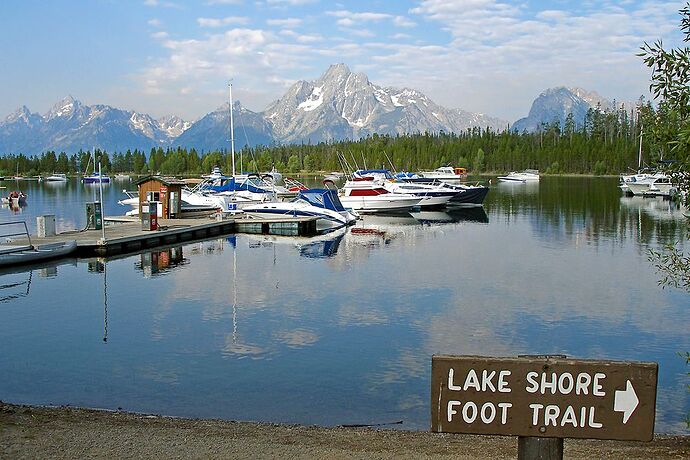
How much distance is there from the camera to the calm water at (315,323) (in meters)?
12.7

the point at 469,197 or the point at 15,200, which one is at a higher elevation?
the point at 469,197

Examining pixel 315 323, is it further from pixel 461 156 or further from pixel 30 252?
pixel 461 156

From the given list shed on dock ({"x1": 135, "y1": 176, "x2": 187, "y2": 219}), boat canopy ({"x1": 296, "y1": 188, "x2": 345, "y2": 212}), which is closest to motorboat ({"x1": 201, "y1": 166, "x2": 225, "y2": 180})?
shed on dock ({"x1": 135, "y1": 176, "x2": 187, "y2": 219})

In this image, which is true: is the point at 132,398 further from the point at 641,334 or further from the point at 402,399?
the point at 641,334

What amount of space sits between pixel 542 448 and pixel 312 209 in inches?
1618

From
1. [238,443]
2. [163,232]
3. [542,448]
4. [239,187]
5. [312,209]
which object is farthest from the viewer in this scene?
[239,187]

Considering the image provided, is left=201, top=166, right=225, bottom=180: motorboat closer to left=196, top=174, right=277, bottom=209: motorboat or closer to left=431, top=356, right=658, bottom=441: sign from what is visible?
left=196, top=174, right=277, bottom=209: motorboat

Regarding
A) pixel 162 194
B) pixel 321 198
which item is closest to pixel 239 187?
pixel 321 198

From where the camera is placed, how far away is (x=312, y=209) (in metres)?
44.9

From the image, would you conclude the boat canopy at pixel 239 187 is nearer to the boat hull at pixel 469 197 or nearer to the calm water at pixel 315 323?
the boat hull at pixel 469 197

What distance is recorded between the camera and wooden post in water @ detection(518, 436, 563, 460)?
400cm

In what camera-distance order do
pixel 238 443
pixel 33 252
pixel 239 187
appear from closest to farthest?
pixel 238 443, pixel 33 252, pixel 239 187

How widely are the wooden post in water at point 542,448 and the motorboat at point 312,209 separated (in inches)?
1599

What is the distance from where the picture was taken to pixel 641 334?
56.4 ft
